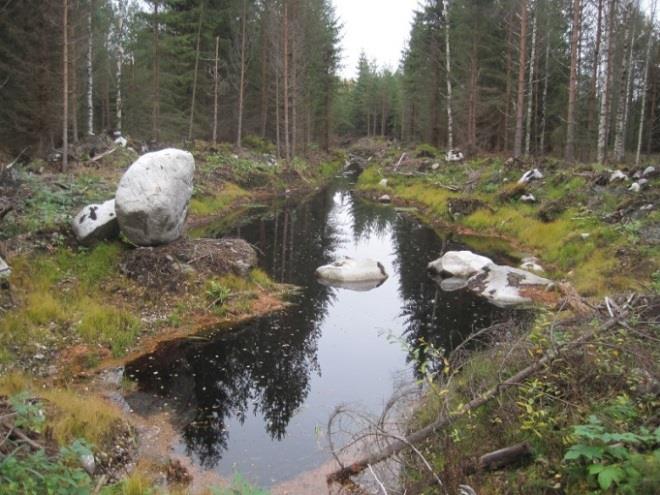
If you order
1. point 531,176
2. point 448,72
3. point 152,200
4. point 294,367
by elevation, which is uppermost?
point 448,72

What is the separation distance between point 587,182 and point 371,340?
11.6 meters

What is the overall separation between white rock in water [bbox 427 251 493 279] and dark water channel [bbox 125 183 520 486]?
0.50 meters

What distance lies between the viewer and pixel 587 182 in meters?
18.7

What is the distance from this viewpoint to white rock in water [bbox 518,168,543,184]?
21.4 meters

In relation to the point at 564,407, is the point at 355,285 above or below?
below

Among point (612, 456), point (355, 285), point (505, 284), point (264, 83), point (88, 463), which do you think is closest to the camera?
point (612, 456)

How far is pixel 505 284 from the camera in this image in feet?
43.2

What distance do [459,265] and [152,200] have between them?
7878 mm

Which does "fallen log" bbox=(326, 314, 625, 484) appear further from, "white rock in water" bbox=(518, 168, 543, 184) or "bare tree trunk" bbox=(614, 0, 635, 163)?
"bare tree trunk" bbox=(614, 0, 635, 163)

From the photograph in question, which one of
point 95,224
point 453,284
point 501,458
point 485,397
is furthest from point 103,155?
point 501,458

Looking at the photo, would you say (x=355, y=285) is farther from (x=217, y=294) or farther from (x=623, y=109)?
(x=623, y=109)

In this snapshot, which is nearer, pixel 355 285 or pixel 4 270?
pixel 4 270

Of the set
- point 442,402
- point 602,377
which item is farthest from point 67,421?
point 602,377

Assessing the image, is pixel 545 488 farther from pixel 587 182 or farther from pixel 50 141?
pixel 50 141
